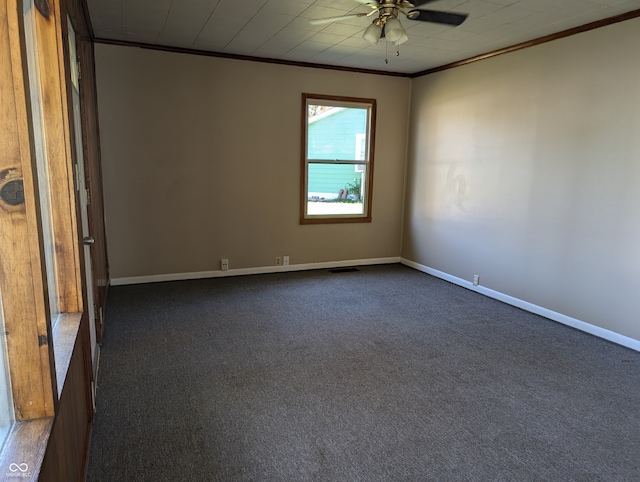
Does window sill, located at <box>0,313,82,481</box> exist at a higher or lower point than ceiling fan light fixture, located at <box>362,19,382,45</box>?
lower

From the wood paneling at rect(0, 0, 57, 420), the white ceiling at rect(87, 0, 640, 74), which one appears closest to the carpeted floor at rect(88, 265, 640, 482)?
the wood paneling at rect(0, 0, 57, 420)

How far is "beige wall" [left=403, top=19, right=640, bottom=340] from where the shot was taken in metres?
3.38

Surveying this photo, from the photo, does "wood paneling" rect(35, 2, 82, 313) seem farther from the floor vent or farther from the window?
the floor vent

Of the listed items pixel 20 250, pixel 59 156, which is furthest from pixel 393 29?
pixel 20 250

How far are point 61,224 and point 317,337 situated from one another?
2.11m

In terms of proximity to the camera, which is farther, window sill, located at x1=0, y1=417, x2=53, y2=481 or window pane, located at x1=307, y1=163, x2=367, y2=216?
window pane, located at x1=307, y1=163, x2=367, y2=216

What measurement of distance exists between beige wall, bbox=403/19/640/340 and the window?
797mm

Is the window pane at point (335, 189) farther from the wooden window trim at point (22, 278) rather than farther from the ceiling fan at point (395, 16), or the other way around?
the wooden window trim at point (22, 278)

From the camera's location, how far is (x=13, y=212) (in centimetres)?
109

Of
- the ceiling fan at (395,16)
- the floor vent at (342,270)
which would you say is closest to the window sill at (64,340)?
the ceiling fan at (395,16)

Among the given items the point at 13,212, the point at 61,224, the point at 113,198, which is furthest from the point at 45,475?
the point at 113,198

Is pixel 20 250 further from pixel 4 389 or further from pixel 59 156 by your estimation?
pixel 59 156

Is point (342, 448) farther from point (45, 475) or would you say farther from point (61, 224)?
point (61, 224)

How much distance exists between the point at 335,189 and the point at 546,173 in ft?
8.30
